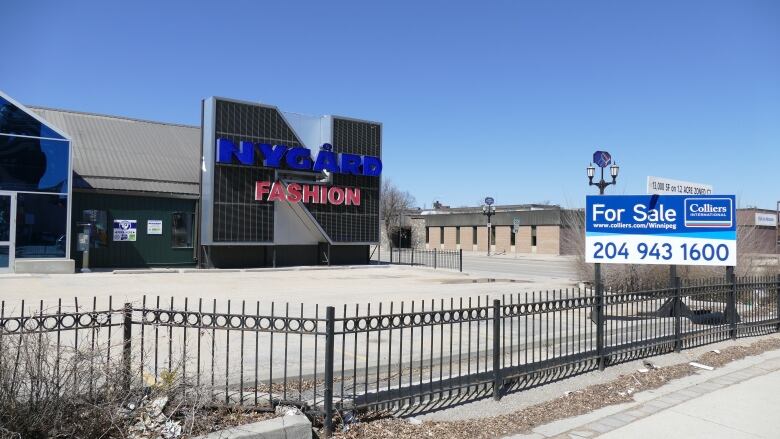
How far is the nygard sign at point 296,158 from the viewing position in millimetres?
26062

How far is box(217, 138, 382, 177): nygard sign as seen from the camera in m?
26.1

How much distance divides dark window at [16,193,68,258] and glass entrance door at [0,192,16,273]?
0.18 m

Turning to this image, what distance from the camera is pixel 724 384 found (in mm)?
7930

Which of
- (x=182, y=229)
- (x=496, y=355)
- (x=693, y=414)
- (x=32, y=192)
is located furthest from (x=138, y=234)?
(x=693, y=414)

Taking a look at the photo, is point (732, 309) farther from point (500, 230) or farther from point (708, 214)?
point (500, 230)

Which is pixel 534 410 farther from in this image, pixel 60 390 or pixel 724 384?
pixel 60 390

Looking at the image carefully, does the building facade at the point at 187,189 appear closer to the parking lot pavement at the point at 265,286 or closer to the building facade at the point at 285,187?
the building facade at the point at 285,187

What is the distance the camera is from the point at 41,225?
69.3 ft

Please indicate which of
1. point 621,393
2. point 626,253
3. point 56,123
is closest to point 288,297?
point 626,253

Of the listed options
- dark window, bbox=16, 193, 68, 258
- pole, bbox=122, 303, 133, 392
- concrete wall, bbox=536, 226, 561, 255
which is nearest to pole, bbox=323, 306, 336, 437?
pole, bbox=122, 303, 133, 392

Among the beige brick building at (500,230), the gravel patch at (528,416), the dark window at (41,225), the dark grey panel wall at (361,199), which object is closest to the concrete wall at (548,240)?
the beige brick building at (500,230)

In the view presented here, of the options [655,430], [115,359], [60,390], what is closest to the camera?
[60,390]

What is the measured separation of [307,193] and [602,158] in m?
13.4

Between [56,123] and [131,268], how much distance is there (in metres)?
7.89
